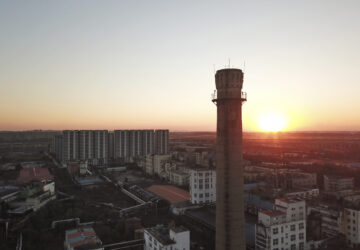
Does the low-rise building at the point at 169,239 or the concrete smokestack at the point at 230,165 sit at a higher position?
the concrete smokestack at the point at 230,165

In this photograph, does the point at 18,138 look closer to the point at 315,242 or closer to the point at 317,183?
the point at 317,183

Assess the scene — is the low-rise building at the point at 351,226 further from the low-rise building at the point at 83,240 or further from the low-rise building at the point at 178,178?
the low-rise building at the point at 178,178

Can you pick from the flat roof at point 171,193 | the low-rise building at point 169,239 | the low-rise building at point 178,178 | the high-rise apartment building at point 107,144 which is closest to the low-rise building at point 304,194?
the flat roof at point 171,193

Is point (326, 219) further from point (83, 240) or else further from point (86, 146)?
point (86, 146)

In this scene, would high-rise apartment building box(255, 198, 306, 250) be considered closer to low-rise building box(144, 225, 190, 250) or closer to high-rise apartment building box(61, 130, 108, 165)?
low-rise building box(144, 225, 190, 250)

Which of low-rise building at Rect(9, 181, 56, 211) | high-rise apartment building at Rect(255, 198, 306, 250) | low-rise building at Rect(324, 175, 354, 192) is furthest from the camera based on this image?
low-rise building at Rect(324, 175, 354, 192)

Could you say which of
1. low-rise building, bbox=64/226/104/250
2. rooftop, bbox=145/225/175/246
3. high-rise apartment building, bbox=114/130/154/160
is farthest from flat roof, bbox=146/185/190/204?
high-rise apartment building, bbox=114/130/154/160

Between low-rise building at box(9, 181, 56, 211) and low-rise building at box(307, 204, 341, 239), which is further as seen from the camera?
low-rise building at box(9, 181, 56, 211)
